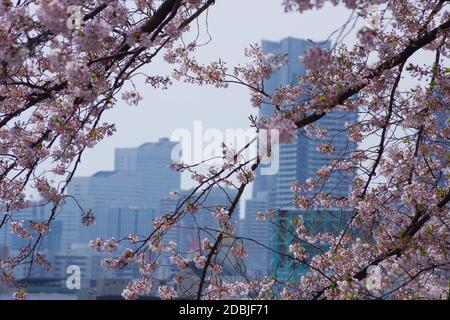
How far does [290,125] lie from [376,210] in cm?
209

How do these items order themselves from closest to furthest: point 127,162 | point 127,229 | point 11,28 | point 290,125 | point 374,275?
1. point 290,125
2. point 11,28
3. point 374,275
4. point 127,229
5. point 127,162

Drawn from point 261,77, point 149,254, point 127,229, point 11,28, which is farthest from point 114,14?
point 127,229

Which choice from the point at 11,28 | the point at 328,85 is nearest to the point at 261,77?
the point at 328,85

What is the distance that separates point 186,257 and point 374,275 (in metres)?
1.94

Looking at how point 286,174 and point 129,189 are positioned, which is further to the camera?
point 129,189

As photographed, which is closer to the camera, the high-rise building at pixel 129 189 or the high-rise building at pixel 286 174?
the high-rise building at pixel 286 174

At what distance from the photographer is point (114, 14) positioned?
3.97 m

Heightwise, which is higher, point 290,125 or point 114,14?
point 114,14

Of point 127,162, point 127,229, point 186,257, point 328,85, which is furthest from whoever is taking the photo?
point 127,162

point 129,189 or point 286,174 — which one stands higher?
point 129,189

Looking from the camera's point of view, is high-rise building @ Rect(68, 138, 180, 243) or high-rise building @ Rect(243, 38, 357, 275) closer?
high-rise building @ Rect(243, 38, 357, 275)

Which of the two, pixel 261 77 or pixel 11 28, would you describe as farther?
pixel 261 77
